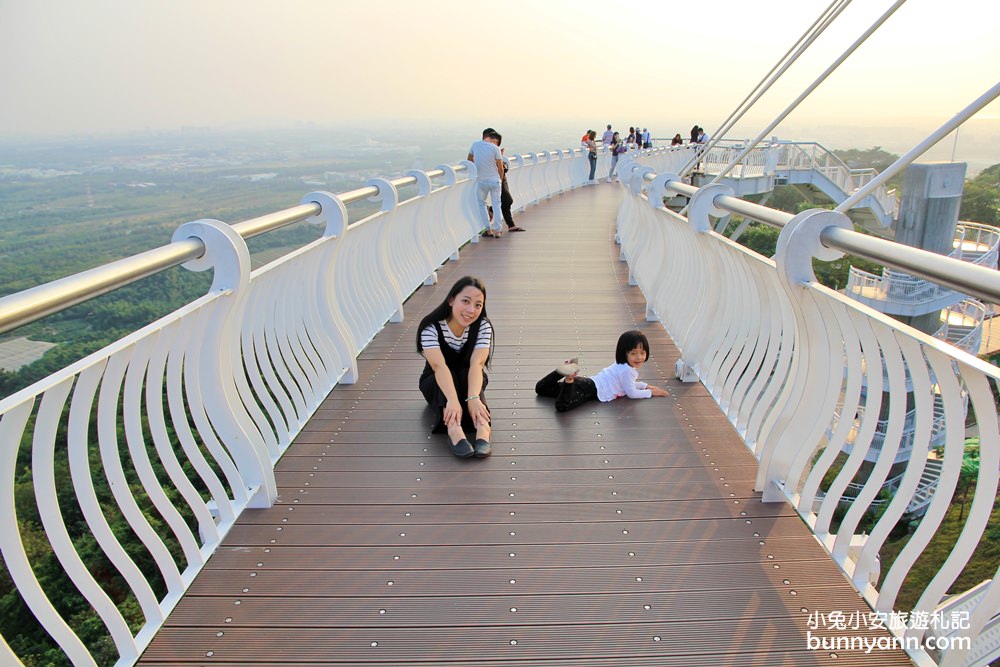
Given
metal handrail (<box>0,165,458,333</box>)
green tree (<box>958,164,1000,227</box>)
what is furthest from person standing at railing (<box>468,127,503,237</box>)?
green tree (<box>958,164,1000,227</box>)

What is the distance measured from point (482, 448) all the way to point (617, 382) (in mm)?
1303

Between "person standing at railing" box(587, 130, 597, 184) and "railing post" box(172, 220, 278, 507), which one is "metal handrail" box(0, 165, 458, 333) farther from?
"person standing at railing" box(587, 130, 597, 184)

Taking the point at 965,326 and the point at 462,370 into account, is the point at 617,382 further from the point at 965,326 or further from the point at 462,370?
the point at 965,326

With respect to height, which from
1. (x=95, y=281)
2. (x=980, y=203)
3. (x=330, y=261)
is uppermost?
(x=95, y=281)

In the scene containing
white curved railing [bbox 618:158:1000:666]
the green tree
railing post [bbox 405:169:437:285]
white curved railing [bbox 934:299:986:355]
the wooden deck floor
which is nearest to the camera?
white curved railing [bbox 618:158:1000:666]

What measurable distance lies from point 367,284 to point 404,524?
3246mm

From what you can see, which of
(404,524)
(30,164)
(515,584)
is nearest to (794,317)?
(515,584)

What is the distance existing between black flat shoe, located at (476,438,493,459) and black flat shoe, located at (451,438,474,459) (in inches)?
1.2

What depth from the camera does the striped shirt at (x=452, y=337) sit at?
4250mm

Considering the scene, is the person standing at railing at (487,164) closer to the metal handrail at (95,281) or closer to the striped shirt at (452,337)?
the striped shirt at (452,337)

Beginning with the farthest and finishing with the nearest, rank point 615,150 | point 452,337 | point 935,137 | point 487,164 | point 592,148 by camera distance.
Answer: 1. point 615,150
2. point 592,148
3. point 487,164
4. point 452,337
5. point 935,137

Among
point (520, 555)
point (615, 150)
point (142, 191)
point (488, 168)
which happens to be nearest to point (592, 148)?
point (615, 150)

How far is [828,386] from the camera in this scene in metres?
3.01

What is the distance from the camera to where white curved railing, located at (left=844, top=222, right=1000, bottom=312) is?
18109mm
